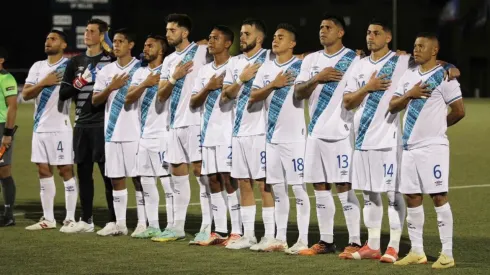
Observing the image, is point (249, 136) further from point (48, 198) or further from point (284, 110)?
point (48, 198)

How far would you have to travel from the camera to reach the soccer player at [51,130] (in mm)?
12625

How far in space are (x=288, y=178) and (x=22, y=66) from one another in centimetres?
3841

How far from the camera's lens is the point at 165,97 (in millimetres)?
11656

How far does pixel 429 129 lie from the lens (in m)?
9.52

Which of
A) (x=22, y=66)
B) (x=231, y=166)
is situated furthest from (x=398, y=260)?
(x=22, y=66)

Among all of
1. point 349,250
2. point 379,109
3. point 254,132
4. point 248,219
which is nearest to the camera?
point 379,109

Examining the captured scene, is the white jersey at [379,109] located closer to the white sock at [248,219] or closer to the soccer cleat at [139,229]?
the white sock at [248,219]

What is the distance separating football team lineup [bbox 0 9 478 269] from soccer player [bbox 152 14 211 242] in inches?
0.5

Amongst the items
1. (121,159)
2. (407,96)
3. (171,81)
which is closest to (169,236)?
(121,159)

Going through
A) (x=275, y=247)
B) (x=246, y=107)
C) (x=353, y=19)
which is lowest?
(x=275, y=247)

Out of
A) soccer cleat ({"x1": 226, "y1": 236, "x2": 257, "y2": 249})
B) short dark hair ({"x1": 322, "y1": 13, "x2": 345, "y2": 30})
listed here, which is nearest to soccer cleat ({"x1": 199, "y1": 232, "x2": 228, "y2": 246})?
soccer cleat ({"x1": 226, "y1": 236, "x2": 257, "y2": 249})

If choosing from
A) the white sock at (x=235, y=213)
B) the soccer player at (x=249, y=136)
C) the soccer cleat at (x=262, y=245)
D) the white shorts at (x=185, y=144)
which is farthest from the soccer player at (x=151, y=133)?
the soccer cleat at (x=262, y=245)

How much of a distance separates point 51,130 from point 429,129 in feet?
15.4

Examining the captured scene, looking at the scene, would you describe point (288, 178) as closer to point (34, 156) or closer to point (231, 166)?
point (231, 166)
